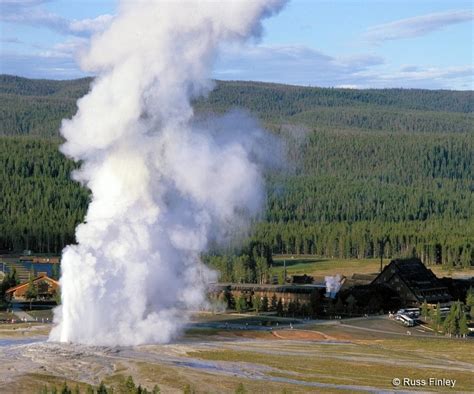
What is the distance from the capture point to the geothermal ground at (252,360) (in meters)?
67.5

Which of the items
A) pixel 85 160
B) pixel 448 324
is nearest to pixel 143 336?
pixel 85 160

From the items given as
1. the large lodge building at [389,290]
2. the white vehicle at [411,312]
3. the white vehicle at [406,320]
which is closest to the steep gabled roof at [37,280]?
the large lodge building at [389,290]

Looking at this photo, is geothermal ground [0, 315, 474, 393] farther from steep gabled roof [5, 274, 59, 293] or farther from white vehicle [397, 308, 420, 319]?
steep gabled roof [5, 274, 59, 293]

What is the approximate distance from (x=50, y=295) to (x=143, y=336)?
42.8 meters

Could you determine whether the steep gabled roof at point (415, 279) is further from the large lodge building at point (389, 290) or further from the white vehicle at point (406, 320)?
the white vehicle at point (406, 320)

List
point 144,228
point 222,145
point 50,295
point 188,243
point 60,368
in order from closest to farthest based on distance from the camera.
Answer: point 60,368 → point 144,228 → point 188,243 → point 222,145 → point 50,295

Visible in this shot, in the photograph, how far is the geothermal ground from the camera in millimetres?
67500

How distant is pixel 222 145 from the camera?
98.1 metres

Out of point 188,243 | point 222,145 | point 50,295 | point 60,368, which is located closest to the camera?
point 60,368

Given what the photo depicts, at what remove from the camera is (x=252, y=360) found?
76562mm

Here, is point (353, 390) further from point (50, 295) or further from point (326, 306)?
point (50, 295)

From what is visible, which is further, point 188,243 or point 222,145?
point 222,145
